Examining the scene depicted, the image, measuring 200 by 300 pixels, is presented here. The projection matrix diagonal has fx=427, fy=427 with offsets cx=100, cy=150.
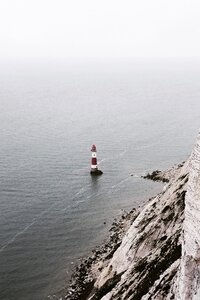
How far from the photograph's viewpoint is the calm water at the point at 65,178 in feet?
176

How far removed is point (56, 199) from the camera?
72375 millimetres

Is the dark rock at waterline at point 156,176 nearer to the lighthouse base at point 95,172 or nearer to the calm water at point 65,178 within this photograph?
the calm water at point 65,178

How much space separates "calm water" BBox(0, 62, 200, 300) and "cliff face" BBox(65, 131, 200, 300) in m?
6.37

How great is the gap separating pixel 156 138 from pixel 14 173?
155 feet

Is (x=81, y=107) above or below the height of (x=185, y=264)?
above

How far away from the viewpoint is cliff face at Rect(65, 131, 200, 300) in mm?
22359

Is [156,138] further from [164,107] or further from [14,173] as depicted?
[164,107]

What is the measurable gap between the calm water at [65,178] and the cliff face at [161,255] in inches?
251

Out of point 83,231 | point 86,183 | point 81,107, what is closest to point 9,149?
point 86,183

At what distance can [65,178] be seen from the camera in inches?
3233

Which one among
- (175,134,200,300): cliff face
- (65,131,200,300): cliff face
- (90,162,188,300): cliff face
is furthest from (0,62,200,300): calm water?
(175,134,200,300): cliff face

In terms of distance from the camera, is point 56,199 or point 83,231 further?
point 56,199

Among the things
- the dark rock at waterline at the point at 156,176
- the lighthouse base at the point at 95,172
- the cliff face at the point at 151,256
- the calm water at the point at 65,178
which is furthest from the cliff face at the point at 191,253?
the lighthouse base at the point at 95,172

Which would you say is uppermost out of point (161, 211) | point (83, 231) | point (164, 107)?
point (164, 107)
